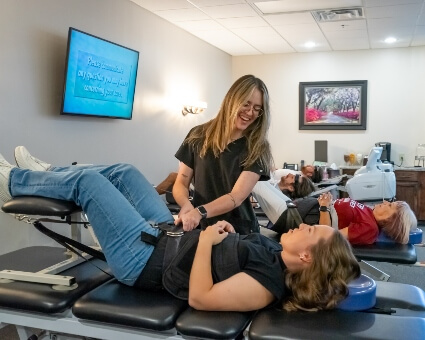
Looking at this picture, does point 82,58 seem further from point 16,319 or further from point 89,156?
point 16,319

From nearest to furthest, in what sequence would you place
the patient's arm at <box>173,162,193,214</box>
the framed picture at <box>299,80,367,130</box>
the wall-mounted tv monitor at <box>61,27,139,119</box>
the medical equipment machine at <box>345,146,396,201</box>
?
the patient's arm at <box>173,162,193,214</box>, the wall-mounted tv monitor at <box>61,27,139,119</box>, the medical equipment machine at <box>345,146,396,201</box>, the framed picture at <box>299,80,367,130</box>

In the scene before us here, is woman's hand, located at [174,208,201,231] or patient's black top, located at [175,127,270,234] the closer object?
woman's hand, located at [174,208,201,231]

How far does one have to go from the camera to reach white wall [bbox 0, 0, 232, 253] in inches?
107

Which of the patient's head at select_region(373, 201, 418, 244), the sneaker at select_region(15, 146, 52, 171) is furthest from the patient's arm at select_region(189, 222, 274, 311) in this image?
the patient's head at select_region(373, 201, 418, 244)

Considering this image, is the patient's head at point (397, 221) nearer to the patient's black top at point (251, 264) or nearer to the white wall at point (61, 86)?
the patient's black top at point (251, 264)

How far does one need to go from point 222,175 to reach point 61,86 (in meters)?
1.64

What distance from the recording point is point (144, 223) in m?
1.74

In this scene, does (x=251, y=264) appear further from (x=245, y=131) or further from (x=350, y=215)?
(x=350, y=215)

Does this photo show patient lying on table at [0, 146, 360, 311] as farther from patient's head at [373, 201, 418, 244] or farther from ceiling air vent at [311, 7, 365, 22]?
ceiling air vent at [311, 7, 365, 22]

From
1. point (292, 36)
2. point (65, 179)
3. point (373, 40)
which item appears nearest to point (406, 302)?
point (65, 179)

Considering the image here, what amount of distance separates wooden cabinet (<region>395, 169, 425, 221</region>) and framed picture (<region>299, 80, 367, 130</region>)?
850 millimetres

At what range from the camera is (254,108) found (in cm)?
196

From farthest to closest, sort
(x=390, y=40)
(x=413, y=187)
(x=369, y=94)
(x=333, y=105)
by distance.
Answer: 1. (x=333, y=105)
2. (x=369, y=94)
3. (x=413, y=187)
4. (x=390, y=40)

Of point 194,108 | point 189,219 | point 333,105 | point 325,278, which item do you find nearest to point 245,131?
point 189,219
